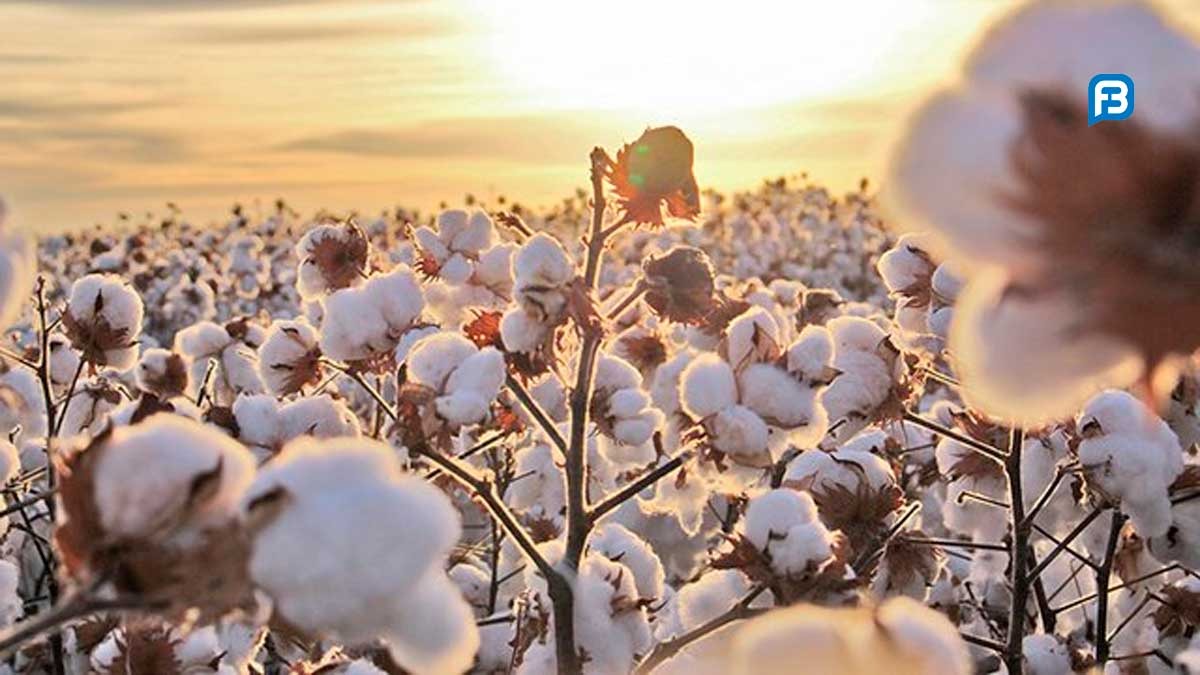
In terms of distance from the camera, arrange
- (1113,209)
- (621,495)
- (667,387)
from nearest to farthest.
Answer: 1. (1113,209)
2. (621,495)
3. (667,387)

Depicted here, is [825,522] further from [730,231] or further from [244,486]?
[730,231]

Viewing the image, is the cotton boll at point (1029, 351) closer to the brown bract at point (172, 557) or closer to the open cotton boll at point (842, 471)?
the brown bract at point (172, 557)

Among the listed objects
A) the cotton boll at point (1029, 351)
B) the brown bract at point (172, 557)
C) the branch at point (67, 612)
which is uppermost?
the cotton boll at point (1029, 351)

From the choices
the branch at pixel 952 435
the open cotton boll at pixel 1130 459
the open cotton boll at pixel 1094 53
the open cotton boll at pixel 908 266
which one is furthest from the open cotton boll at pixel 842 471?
the open cotton boll at pixel 1094 53

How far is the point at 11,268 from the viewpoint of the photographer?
4.92ft

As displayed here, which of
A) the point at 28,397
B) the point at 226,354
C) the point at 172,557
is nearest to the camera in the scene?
the point at 172,557

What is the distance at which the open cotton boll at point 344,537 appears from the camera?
3.99ft

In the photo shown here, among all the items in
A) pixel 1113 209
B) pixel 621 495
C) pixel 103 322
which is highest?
pixel 1113 209

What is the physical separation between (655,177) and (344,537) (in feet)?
4.80

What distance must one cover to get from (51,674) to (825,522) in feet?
7.96

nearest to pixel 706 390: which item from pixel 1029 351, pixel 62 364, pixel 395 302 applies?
pixel 395 302

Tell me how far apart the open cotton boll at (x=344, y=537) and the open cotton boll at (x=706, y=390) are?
1.31 m

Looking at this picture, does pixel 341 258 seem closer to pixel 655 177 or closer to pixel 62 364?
pixel 655 177

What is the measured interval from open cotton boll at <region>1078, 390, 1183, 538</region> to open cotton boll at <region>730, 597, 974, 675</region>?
2135 mm
